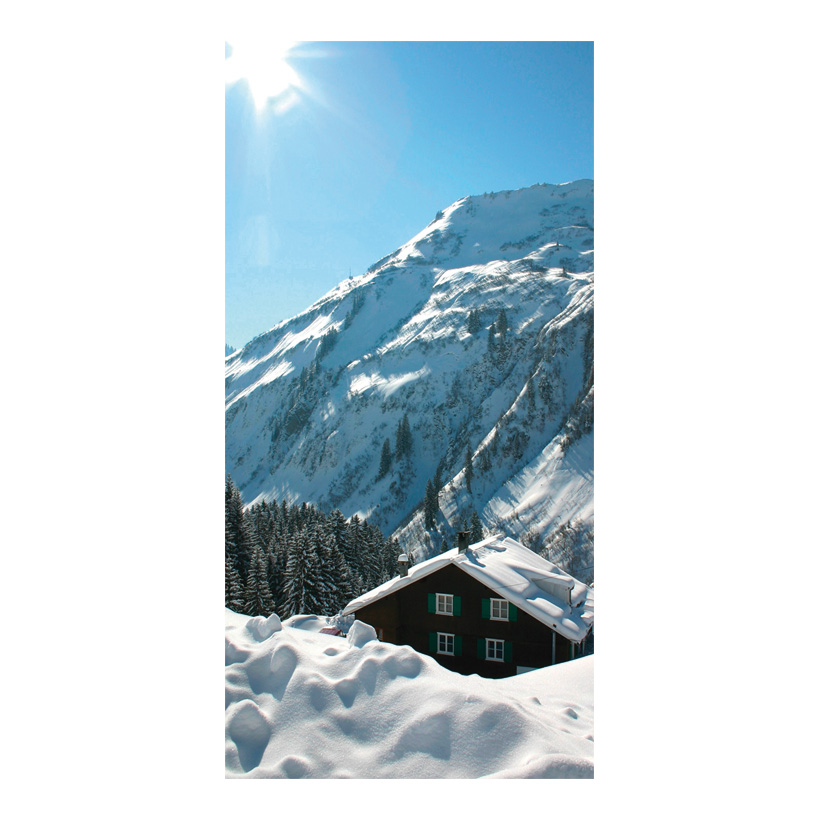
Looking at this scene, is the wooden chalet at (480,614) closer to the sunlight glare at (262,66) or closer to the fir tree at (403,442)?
the sunlight glare at (262,66)

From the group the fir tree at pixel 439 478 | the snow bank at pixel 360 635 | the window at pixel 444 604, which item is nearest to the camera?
the snow bank at pixel 360 635

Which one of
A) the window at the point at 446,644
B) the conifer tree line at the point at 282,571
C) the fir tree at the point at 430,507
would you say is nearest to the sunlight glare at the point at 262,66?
the window at the point at 446,644

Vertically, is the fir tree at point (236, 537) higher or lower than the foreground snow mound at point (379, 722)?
lower

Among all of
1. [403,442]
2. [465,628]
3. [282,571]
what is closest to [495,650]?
[465,628]

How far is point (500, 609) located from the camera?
326 cm

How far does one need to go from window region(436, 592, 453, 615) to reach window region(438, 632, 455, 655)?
0.15 m

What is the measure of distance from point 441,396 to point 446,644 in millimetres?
30402

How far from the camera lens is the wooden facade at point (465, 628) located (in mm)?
3189
